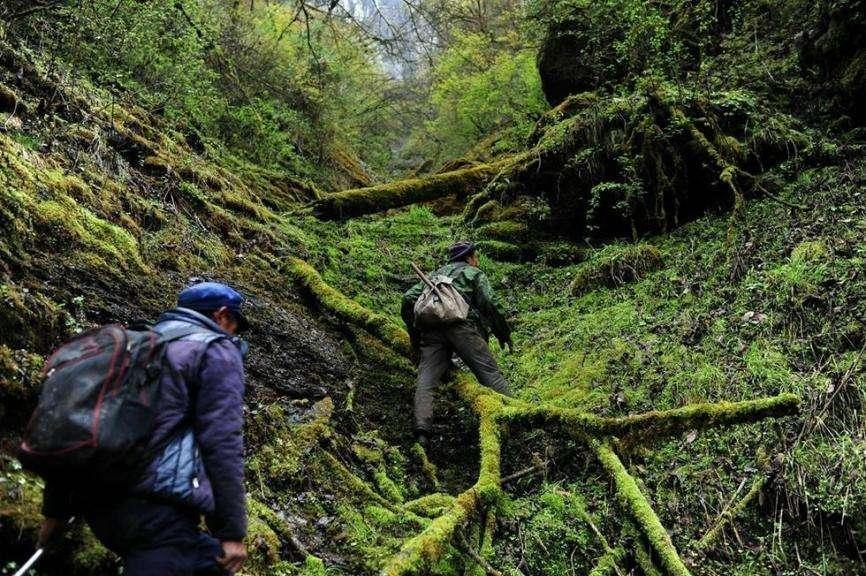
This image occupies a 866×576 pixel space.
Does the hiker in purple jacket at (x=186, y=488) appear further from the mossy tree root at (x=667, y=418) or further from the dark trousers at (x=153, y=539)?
the mossy tree root at (x=667, y=418)

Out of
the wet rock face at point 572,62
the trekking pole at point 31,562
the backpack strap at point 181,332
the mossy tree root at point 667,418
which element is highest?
the wet rock face at point 572,62

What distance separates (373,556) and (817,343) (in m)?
3.99

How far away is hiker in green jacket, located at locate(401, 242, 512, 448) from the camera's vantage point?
622 cm

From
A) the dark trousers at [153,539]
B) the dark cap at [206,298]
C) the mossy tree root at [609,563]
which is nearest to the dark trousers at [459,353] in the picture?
the mossy tree root at [609,563]

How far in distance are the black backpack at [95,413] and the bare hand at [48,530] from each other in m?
0.30

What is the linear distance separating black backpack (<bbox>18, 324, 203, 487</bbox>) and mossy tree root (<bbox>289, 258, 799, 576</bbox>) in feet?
5.50

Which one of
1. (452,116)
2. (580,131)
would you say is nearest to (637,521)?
(580,131)

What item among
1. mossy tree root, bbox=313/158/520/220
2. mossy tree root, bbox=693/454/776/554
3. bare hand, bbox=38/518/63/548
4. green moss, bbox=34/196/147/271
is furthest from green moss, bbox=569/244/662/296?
bare hand, bbox=38/518/63/548

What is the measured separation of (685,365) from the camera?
5805mm

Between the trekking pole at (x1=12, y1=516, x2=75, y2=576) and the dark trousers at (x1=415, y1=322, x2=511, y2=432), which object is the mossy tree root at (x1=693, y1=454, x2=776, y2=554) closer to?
the dark trousers at (x1=415, y1=322, x2=511, y2=432)

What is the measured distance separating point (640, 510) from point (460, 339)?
2.70 m

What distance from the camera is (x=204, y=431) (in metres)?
2.54

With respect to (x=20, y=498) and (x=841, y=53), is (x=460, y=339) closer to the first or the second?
(x=20, y=498)

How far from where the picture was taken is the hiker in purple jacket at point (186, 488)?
2.36m
